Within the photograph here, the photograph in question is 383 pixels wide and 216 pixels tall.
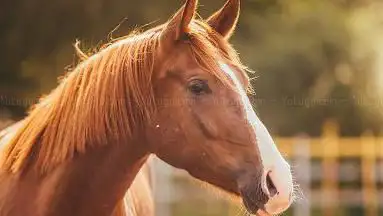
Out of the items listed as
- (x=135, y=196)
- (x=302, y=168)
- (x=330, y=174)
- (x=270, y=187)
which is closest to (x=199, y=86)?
(x=270, y=187)

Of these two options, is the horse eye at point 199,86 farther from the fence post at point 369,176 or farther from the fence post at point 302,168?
the fence post at point 369,176

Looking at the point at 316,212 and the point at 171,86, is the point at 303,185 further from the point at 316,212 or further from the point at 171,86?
the point at 171,86

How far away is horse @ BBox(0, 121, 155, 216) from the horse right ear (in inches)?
29.6

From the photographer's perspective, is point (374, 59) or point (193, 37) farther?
point (374, 59)

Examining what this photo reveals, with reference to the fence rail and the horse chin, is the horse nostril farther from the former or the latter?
the fence rail

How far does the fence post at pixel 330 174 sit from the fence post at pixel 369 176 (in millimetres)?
445

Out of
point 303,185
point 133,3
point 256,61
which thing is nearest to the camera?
point 133,3

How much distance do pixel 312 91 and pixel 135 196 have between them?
803 cm

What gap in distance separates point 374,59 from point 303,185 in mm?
2878

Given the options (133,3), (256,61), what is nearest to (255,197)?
(133,3)

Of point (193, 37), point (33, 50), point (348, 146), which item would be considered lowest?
point (348, 146)

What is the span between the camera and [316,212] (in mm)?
11344

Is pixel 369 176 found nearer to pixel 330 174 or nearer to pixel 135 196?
pixel 330 174

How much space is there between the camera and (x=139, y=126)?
306 cm
